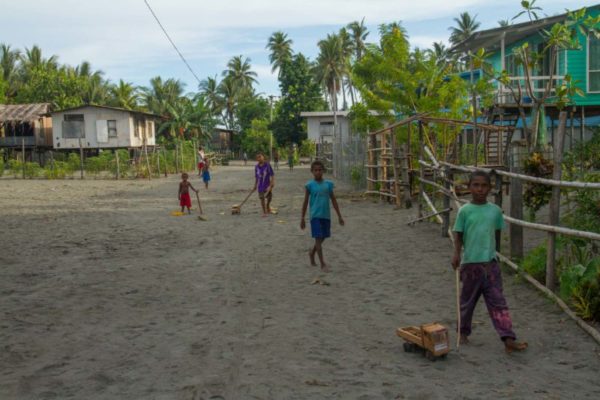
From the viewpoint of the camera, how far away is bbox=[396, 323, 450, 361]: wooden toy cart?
14.1 feet

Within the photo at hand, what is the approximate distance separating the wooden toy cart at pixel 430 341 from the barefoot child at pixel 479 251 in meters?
0.50

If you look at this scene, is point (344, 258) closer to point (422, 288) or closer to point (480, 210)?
point (422, 288)

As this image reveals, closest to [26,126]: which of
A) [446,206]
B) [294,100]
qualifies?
[294,100]

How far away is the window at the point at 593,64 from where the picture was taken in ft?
Answer: 60.3

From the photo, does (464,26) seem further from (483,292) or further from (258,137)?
(483,292)

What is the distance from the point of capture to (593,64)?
18.5 meters

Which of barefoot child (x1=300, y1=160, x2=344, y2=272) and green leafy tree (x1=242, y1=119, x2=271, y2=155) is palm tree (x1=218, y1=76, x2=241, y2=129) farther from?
barefoot child (x1=300, y1=160, x2=344, y2=272)

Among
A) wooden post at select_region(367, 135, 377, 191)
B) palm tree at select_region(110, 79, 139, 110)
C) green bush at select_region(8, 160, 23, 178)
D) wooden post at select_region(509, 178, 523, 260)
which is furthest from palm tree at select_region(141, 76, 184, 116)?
wooden post at select_region(509, 178, 523, 260)

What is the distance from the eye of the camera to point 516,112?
18609 mm

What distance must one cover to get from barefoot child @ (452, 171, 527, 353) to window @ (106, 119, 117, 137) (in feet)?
129

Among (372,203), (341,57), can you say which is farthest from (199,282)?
(341,57)

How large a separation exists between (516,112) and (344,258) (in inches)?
475

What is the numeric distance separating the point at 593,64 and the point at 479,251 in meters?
16.2

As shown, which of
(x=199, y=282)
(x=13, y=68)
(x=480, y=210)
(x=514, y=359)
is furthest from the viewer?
(x=13, y=68)
